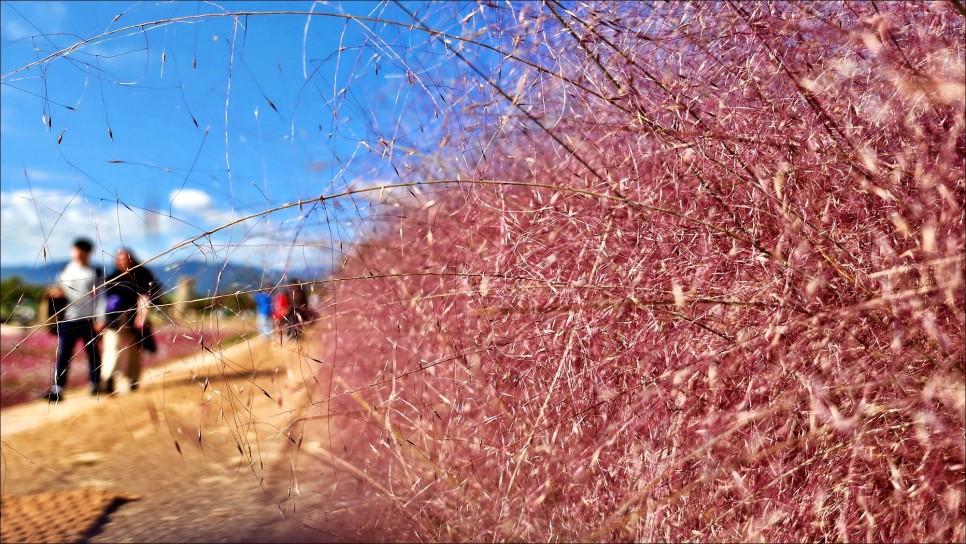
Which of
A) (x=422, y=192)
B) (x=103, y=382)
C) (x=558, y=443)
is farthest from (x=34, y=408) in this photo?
(x=558, y=443)

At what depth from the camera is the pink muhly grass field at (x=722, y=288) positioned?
177 centimetres

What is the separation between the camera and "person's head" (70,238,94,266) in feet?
23.1

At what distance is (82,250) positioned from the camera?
23.4 ft

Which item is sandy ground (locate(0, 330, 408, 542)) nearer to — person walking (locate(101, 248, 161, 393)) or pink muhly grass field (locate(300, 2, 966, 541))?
person walking (locate(101, 248, 161, 393))

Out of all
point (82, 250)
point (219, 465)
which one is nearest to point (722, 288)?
point (219, 465)

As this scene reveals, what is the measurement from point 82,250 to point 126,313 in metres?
5.98

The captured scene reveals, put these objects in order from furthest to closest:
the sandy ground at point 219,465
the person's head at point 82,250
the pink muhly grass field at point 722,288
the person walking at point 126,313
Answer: the person's head at point 82,250 → the sandy ground at point 219,465 → the person walking at point 126,313 → the pink muhly grass field at point 722,288

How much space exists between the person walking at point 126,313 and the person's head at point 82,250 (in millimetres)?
681

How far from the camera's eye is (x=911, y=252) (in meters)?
1.75

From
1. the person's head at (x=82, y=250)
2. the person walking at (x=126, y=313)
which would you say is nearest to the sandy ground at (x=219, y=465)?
the person walking at (x=126, y=313)

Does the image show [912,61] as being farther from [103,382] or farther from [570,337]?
[103,382]

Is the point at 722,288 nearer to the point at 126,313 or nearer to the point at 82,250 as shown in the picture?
the point at 126,313

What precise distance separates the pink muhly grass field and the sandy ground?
519 mm

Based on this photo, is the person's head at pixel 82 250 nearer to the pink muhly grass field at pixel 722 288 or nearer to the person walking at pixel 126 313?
the person walking at pixel 126 313
